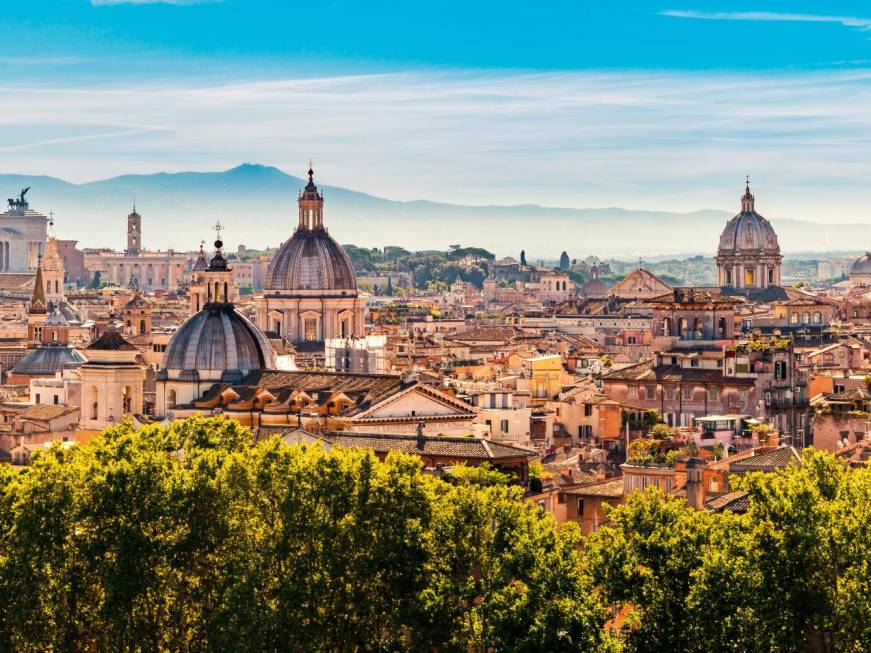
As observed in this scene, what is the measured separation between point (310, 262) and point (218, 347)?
44.4 m

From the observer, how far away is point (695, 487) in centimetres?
5566

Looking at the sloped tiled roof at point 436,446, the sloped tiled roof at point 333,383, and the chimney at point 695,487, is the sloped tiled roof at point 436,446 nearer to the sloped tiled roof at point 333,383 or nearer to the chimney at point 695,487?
the chimney at point 695,487

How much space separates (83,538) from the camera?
48.6m

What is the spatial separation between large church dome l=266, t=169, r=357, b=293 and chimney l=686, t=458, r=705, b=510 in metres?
70.3

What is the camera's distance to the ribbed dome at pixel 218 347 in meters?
82.0

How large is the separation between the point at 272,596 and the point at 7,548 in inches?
220

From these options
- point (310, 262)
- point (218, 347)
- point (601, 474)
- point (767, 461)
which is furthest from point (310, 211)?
point (767, 461)

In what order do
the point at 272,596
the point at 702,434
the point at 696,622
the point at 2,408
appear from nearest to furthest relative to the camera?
the point at 696,622, the point at 272,596, the point at 702,434, the point at 2,408

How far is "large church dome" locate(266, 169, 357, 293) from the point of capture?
415ft

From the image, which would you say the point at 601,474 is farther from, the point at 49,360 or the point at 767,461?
the point at 49,360

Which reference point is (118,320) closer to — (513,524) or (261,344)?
(261,344)

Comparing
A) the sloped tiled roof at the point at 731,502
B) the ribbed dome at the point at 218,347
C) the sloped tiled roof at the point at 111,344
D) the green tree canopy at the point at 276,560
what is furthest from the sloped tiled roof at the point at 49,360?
the green tree canopy at the point at 276,560

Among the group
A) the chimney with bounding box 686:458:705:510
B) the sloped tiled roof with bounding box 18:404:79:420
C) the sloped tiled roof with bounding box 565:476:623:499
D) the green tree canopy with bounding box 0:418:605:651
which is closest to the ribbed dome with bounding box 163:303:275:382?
the sloped tiled roof with bounding box 18:404:79:420

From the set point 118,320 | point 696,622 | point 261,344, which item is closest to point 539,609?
point 696,622
